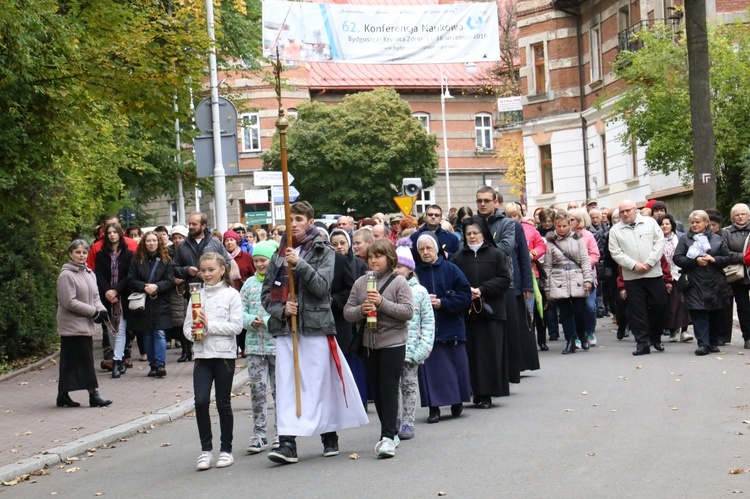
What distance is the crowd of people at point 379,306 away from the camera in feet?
31.9

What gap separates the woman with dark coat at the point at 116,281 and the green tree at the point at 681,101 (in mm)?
15004

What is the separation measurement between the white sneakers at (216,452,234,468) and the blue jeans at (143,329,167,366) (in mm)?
7108

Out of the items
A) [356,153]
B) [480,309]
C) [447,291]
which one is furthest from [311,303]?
[356,153]

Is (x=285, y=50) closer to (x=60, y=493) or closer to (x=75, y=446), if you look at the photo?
(x=75, y=446)

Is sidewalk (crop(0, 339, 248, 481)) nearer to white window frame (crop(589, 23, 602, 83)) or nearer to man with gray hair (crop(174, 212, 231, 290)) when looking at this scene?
man with gray hair (crop(174, 212, 231, 290))

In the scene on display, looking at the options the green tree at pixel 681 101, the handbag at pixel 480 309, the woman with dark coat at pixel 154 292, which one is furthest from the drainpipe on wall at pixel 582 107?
the handbag at pixel 480 309

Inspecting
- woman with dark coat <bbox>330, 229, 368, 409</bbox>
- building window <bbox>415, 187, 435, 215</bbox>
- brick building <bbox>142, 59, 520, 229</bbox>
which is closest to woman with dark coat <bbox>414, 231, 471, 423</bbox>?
woman with dark coat <bbox>330, 229, 368, 409</bbox>

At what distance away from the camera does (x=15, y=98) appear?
15.5 m

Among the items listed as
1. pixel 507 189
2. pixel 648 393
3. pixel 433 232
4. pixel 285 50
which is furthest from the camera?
pixel 507 189

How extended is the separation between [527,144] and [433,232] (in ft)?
107

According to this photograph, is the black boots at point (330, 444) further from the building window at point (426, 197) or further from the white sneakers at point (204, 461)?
the building window at point (426, 197)

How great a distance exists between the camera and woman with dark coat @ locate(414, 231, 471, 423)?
1144cm

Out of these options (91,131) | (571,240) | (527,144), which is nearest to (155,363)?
(91,131)

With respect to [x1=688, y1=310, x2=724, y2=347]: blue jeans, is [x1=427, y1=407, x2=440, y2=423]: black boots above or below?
below
